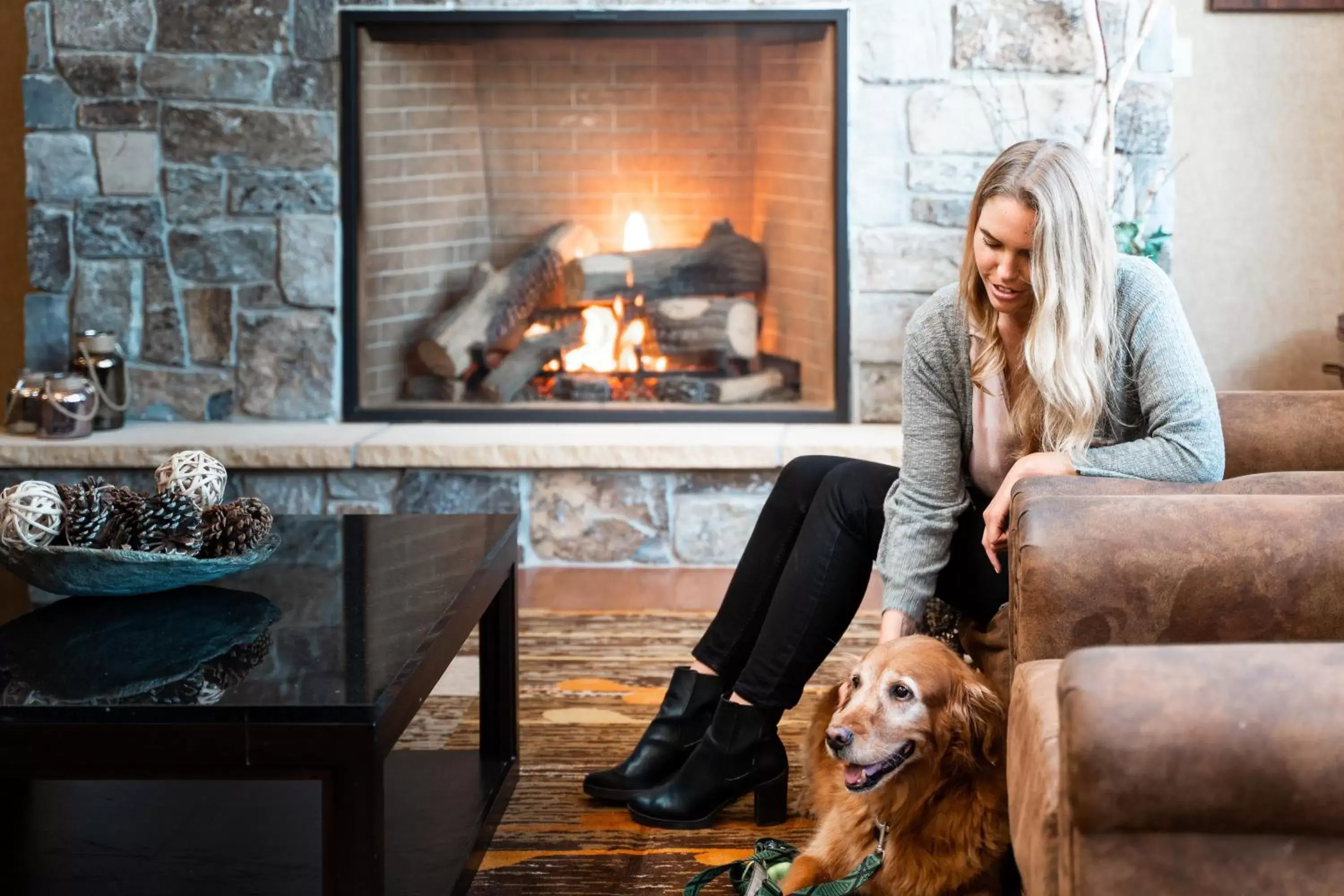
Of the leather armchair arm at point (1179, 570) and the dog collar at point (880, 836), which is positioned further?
the dog collar at point (880, 836)

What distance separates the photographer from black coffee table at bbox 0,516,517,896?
4.11 ft

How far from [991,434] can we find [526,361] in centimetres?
183

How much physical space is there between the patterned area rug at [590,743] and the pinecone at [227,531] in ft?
1.62

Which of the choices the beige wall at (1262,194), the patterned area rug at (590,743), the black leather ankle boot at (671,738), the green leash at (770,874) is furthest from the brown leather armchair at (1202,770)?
the beige wall at (1262,194)

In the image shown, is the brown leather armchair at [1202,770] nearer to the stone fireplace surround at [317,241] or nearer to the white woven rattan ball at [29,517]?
the white woven rattan ball at [29,517]

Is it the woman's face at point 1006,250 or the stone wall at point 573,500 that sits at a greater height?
the woman's face at point 1006,250

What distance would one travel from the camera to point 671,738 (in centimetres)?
198

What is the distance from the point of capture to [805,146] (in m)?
3.35

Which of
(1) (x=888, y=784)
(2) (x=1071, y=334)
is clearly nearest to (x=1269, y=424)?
(2) (x=1071, y=334)

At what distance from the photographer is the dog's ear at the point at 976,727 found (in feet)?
4.93

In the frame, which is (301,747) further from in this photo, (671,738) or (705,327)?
(705,327)

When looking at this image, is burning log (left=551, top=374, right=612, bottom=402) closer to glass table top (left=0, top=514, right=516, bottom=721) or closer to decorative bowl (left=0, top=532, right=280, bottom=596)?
glass table top (left=0, top=514, right=516, bottom=721)

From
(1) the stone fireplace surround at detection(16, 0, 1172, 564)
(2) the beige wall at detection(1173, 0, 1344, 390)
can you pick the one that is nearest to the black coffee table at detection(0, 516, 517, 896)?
(1) the stone fireplace surround at detection(16, 0, 1172, 564)

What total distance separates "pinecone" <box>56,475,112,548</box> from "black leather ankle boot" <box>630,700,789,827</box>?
761mm
